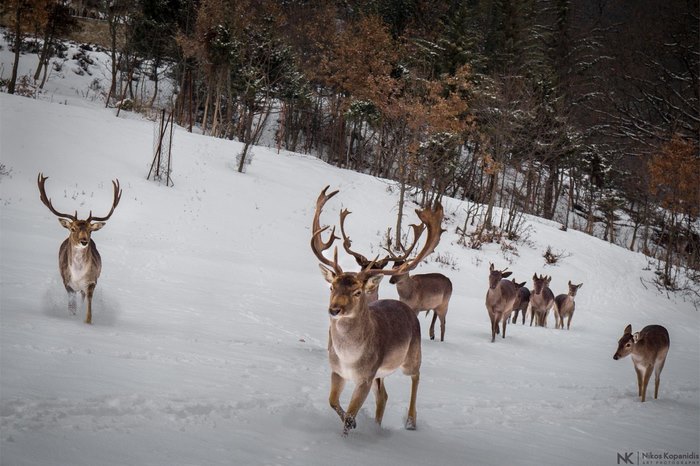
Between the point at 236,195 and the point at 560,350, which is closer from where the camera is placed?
the point at 560,350

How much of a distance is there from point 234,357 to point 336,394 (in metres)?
2.79

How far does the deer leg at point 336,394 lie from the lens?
4785 millimetres

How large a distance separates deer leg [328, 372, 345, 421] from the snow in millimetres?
246

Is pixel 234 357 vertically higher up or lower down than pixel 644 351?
lower down

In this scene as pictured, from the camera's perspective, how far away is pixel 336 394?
490cm

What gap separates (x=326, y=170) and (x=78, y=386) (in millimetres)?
30829

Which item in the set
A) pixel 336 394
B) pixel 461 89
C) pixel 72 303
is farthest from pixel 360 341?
pixel 461 89

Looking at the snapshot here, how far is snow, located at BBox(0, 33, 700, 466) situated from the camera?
436 centimetres

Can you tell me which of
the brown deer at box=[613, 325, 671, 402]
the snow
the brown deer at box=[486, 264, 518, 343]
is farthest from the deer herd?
the brown deer at box=[486, 264, 518, 343]

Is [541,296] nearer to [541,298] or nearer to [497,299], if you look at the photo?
[541,298]

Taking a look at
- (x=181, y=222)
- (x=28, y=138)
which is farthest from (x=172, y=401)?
(x=28, y=138)

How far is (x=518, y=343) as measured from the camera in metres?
13.4

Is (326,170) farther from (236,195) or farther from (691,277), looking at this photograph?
(691,277)

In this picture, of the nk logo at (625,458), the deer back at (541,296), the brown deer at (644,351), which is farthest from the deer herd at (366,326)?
the deer back at (541,296)
